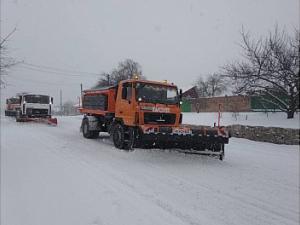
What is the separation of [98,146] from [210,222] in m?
8.81

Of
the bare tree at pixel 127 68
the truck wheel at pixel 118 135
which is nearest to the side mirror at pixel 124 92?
the truck wheel at pixel 118 135

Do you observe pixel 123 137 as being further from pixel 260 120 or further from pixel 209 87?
pixel 209 87

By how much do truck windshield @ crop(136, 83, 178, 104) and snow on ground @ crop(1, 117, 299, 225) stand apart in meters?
1.74

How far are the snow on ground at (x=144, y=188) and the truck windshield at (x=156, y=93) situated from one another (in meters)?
1.74

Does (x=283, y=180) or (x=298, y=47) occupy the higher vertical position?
(x=298, y=47)

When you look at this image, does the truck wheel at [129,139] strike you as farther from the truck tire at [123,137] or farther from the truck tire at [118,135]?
the truck tire at [118,135]

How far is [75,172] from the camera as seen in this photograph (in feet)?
28.4

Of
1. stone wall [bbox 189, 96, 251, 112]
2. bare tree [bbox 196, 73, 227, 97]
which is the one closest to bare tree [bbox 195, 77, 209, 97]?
bare tree [bbox 196, 73, 227, 97]

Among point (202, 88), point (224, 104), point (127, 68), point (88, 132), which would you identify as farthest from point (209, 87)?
point (88, 132)

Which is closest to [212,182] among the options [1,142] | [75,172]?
[75,172]

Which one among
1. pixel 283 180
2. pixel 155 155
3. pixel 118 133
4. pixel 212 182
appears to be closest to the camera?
pixel 212 182

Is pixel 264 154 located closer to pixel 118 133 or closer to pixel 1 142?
pixel 118 133

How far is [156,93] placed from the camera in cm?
1273

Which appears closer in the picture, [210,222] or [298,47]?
[210,222]
